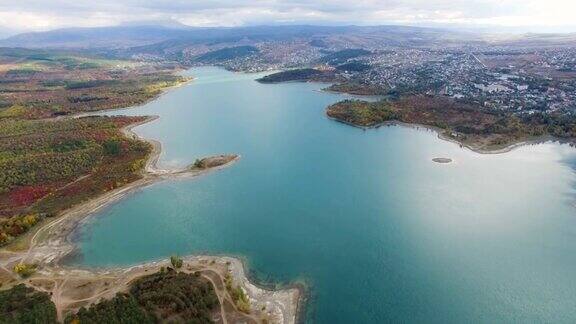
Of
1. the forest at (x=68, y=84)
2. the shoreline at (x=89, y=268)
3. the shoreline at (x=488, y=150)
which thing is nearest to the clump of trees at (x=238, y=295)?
the shoreline at (x=89, y=268)

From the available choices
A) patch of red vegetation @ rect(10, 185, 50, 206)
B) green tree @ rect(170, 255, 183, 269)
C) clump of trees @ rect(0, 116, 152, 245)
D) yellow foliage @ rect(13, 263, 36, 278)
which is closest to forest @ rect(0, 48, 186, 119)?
clump of trees @ rect(0, 116, 152, 245)

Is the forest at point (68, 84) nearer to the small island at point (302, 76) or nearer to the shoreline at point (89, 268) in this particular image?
the small island at point (302, 76)

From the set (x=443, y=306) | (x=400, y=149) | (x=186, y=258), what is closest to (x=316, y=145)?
(x=400, y=149)

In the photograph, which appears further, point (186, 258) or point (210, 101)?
point (210, 101)

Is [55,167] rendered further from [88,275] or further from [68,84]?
[68,84]

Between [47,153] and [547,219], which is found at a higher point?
[47,153]

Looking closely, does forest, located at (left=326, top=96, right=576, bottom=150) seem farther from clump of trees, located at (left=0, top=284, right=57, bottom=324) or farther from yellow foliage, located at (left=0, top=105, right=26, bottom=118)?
yellow foliage, located at (left=0, top=105, right=26, bottom=118)

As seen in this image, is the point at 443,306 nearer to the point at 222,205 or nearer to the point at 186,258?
the point at 186,258
